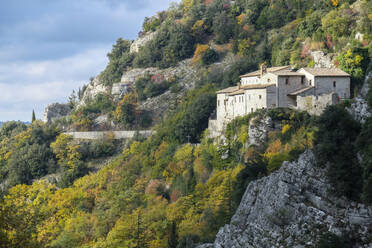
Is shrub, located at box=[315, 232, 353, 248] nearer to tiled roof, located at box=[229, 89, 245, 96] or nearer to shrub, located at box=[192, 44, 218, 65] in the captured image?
tiled roof, located at box=[229, 89, 245, 96]

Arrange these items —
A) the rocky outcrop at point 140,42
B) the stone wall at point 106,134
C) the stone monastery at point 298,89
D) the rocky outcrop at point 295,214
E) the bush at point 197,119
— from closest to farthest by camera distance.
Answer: the rocky outcrop at point 295,214, the stone monastery at point 298,89, the bush at point 197,119, the stone wall at point 106,134, the rocky outcrop at point 140,42

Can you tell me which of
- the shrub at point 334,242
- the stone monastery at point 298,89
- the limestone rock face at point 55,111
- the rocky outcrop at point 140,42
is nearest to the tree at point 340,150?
the shrub at point 334,242

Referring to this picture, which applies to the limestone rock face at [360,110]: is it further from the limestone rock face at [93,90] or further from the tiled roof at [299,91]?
the limestone rock face at [93,90]

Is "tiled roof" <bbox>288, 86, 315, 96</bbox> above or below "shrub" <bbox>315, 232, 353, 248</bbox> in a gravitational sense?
above

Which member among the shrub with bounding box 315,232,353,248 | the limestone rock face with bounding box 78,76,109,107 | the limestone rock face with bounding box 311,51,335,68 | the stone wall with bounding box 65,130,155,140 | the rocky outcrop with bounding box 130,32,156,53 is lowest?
the shrub with bounding box 315,232,353,248

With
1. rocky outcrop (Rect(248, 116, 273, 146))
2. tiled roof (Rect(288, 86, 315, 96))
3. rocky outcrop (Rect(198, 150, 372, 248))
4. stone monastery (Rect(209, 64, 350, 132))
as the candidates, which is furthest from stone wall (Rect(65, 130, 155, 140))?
rocky outcrop (Rect(198, 150, 372, 248))

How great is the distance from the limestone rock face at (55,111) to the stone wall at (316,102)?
225 ft

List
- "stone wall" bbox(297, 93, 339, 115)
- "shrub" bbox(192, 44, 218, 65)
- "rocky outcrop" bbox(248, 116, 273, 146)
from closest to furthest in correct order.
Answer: "stone wall" bbox(297, 93, 339, 115)
"rocky outcrop" bbox(248, 116, 273, 146)
"shrub" bbox(192, 44, 218, 65)

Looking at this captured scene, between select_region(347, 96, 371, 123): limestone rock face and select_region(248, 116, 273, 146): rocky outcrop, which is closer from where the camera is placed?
select_region(347, 96, 371, 123): limestone rock face

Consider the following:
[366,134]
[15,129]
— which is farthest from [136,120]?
[366,134]

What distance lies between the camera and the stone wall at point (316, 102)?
40656mm

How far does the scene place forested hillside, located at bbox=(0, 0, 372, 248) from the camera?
29875 millimetres

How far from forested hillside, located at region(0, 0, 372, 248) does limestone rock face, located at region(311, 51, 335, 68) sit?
2.43ft

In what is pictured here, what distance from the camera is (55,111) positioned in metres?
105
